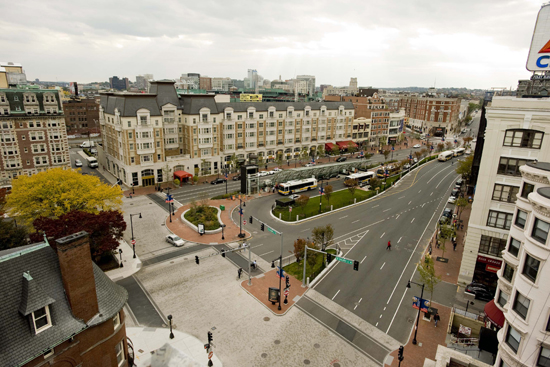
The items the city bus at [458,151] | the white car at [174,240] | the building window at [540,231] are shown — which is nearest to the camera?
the building window at [540,231]

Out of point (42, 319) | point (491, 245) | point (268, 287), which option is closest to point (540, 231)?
point (491, 245)

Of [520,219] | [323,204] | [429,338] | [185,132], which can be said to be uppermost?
[520,219]

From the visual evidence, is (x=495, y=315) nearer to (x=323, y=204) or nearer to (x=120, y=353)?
(x=120, y=353)

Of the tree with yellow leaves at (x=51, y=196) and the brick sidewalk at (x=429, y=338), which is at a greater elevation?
the tree with yellow leaves at (x=51, y=196)

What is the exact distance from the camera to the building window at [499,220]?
3241 cm

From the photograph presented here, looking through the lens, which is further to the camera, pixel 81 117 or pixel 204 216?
pixel 81 117

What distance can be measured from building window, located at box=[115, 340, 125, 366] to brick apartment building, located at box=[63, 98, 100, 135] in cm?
13099

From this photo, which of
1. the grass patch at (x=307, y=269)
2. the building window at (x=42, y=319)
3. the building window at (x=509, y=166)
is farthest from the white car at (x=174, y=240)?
the building window at (x=509, y=166)

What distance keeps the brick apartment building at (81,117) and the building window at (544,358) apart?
14529cm

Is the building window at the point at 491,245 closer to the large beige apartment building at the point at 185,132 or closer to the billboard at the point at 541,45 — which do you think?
the billboard at the point at 541,45

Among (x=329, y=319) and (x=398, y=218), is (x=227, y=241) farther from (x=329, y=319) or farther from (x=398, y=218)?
(x=398, y=218)

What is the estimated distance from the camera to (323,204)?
5916 cm

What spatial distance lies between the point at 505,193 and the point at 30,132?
78007 millimetres

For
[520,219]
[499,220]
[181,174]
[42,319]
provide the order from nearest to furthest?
[42,319], [520,219], [499,220], [181,174]
